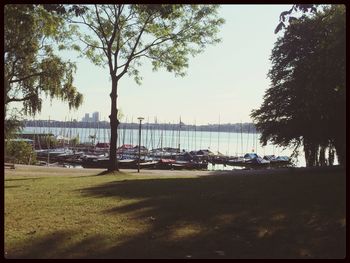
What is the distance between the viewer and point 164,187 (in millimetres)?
16078

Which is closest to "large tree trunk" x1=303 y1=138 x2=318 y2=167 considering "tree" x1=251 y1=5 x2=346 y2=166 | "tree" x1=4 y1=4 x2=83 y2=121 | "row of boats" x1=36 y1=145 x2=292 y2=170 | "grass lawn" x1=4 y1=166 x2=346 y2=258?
"tree" x1=251 y1=5 x2=346 y2=166

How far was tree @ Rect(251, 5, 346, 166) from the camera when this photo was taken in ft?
91.0

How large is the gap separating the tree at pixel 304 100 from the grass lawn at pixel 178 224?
388 inches

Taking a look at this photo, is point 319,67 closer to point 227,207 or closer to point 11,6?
point 227,207

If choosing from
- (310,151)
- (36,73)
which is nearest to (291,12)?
(36,73)

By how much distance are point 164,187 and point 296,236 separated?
749 centimetres

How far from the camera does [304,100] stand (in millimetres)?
32219

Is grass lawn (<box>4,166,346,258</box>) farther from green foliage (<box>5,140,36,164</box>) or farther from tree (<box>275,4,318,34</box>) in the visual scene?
green foliage (<box>5,140,36,164</box>)

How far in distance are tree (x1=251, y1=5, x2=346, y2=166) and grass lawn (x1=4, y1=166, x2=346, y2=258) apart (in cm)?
986

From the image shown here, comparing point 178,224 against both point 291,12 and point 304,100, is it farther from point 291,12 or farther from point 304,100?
point 304,100

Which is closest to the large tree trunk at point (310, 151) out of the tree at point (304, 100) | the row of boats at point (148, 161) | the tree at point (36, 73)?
the tree at point (304, 100)

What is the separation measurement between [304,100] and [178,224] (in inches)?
958

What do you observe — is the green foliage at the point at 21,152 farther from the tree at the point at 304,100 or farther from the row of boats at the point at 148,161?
the tree at the point at 304,100

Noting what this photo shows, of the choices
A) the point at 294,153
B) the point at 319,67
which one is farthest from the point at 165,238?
the point at 294,153
